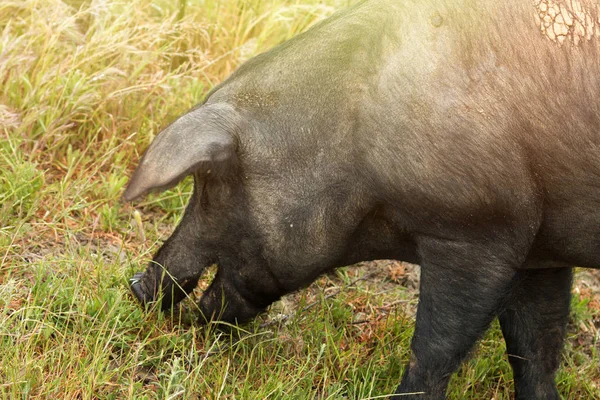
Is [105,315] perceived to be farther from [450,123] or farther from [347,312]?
[450,123]

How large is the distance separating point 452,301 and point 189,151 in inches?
45.0

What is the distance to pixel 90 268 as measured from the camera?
4.75m

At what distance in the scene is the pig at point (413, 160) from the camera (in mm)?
3768

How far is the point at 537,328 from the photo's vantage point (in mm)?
4664

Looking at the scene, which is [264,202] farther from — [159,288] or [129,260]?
[129,260]

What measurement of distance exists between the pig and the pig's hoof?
0.17 metres

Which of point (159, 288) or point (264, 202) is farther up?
point (264, 202)

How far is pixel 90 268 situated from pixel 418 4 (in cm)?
190

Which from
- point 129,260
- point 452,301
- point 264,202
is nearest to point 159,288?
point 129,260

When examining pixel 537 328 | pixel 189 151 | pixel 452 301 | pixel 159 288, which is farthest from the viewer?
pixel 537 328

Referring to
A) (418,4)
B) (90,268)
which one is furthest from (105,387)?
(418,4)

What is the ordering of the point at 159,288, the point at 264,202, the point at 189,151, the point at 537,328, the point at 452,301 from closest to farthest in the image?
the point at 189,151 < the point at 452,301 < the point at 264,202 < the point at 159,288 < the point at 537,328

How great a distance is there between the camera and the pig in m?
3.77

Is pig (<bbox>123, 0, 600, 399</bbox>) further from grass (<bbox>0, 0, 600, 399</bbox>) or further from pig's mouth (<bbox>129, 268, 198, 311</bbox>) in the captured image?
grass (<bbox>0, 0, 600, 399</bbox>)
